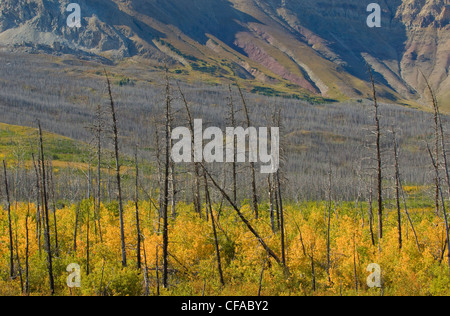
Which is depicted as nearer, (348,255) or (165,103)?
(165,103)

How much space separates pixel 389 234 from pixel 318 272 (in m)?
9.08

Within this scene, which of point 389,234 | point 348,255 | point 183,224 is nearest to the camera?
point 348,255

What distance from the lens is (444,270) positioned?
2638 cm
